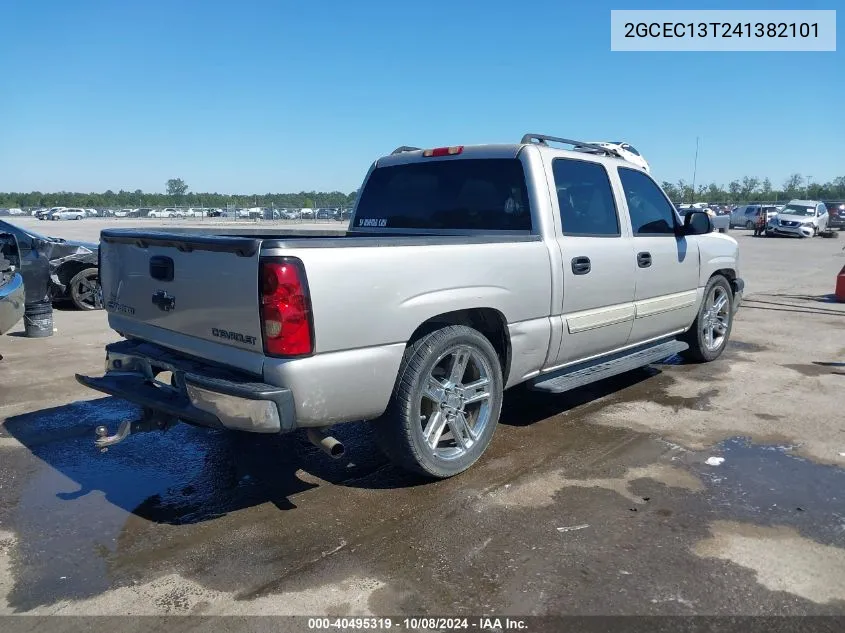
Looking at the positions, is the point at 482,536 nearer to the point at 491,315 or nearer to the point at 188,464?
the point at 491,315

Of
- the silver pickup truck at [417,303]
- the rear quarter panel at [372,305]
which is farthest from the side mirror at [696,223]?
the rear quarter panel at [372,305]

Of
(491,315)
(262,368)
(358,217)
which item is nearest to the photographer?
(262,368)

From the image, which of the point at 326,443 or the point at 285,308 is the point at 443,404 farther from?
the point at 285,308

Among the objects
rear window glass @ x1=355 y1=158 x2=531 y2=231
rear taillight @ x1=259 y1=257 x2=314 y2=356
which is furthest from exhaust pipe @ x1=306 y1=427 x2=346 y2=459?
rear window glass @ x1=355 y1=158 x2=531 y2=231

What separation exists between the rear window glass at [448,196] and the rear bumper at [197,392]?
2127 mm

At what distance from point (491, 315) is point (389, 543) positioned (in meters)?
1.53

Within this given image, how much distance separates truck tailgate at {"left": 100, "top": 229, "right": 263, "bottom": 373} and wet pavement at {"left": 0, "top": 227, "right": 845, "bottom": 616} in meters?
0.90

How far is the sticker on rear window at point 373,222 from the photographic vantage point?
5.45 m

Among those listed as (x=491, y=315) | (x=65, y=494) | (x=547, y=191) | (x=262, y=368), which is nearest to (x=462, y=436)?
(x=491, y=315)

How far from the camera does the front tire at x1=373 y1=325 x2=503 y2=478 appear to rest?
3699 millimetres

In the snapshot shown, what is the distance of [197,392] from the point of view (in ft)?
11.1

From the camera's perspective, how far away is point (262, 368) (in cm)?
326

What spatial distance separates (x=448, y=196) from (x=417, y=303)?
1642 millimetres

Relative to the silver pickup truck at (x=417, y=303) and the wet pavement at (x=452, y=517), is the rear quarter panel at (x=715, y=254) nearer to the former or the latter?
the silver pickup truck at (x=417, y=303)
